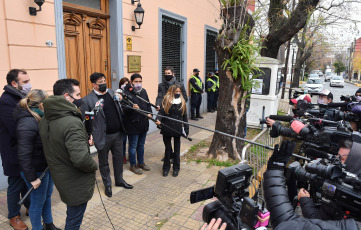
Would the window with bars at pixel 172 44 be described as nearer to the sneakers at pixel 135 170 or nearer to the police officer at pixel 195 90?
the police officer at pixel 195 90

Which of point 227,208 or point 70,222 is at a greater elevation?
point 227,208

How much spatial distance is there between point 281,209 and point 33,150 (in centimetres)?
253

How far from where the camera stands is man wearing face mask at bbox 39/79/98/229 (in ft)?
8.28

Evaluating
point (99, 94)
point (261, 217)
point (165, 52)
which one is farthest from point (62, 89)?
point (165, 52)

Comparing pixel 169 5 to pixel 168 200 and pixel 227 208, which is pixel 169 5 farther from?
pixel 227 208

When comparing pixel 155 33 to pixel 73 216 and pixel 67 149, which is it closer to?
pixel 67 149

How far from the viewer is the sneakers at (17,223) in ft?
11.0

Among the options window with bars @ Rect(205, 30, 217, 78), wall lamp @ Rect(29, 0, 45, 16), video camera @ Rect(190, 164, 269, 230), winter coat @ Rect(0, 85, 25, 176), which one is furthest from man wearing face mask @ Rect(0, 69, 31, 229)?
window with bars @ Rect(205, 30, 217, 78)

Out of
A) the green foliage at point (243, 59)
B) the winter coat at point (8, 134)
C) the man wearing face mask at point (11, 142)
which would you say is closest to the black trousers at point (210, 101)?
the green foliage at point (243, 59)

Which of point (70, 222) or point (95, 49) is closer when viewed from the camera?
point (70, 222)

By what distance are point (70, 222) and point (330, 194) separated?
241 centimetres

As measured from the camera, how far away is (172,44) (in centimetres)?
905

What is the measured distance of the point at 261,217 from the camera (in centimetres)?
167

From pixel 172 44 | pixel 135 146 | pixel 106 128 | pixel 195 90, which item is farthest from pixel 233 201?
pixel 195 90
